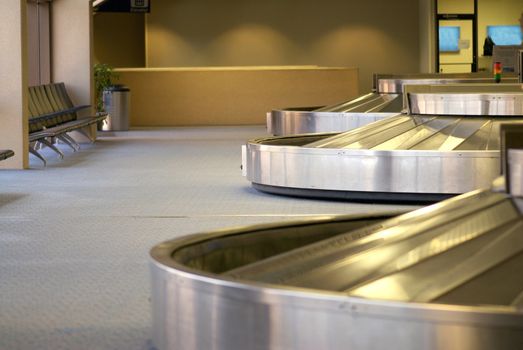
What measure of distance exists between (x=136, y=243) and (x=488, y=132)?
3.76m

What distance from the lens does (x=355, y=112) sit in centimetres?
1580

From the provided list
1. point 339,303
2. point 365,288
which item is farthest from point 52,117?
point 339,303

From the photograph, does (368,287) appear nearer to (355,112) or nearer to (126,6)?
(355,112)

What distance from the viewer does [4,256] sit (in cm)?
684

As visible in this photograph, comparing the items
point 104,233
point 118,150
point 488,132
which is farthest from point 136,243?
point 118,150

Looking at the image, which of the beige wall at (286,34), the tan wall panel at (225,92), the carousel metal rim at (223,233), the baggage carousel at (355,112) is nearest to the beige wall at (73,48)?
the baggage carousel at (355,112)

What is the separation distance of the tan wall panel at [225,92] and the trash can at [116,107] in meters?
2.27

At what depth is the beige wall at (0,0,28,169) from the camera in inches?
516

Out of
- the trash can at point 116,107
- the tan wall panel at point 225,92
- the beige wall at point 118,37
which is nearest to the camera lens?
the trash can at point 116,107

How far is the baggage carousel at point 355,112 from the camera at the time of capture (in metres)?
15.4

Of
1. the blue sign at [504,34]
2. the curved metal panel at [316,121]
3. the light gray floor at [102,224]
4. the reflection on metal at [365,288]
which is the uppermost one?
the blue sign at [504,34]

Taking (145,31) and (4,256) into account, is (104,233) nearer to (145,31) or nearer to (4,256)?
(4,256)

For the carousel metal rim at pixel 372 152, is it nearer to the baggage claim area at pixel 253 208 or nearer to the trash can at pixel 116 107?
the baggage claim area at pixel 253 208

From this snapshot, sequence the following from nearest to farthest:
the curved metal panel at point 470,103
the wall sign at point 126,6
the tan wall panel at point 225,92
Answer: the curved metal panel at point 470,103 < the tan wall panel at point 225,92 < the wall sign at point 126,6
